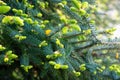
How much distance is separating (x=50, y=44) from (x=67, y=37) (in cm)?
20

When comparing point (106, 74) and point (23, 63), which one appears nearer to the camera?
point (23, 63)

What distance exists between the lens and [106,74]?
2.21 m

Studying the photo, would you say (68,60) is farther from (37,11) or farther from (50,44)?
(37,11)

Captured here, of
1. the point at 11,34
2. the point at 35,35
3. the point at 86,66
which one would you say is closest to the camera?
the point at 11,34

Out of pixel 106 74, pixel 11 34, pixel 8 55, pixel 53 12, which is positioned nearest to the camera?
pixel 8 55

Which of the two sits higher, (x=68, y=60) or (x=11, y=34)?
(x=11, y=34)

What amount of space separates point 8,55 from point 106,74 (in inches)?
35.9

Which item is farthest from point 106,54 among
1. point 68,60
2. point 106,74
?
point 68,60

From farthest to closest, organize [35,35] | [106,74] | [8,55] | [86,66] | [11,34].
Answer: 1. [106,74]
2. [86,66]
3. [35,35]
4. [11,34]
5. [8,55]

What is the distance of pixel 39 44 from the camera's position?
5.89 ft

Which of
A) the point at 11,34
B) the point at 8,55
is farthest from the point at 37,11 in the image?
the point at 8,55

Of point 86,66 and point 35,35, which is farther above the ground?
point 35,35

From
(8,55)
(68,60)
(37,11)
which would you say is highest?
(37,11)

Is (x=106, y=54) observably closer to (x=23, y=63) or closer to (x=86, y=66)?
(x=86, y=66)
